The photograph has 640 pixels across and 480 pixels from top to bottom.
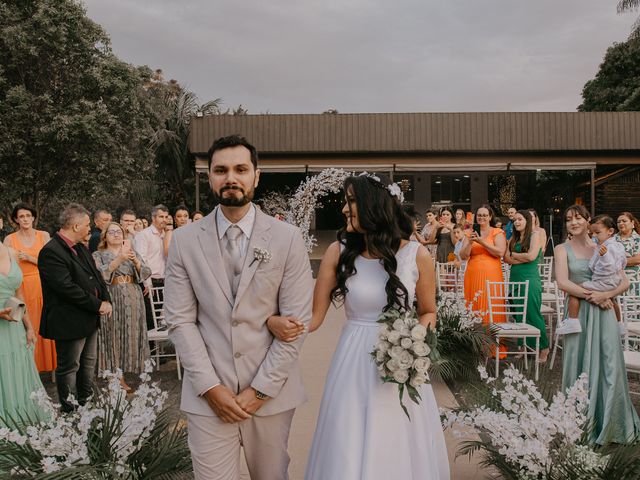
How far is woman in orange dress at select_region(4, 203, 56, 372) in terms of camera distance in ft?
21.1

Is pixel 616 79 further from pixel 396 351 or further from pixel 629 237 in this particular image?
pixel 396 351

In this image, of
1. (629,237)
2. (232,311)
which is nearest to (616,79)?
(629,237)

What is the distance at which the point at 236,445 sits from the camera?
7.87 feet

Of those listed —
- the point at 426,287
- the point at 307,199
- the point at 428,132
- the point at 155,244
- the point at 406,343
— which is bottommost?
the point at 406,343

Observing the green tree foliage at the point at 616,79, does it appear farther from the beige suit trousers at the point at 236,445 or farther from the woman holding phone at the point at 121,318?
the beige suit trousers at the point at 236,445

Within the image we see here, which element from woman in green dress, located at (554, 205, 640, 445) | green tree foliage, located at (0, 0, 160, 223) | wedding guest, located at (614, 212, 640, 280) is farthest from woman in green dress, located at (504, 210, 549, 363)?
green tree foliage, located at (0, 0, 160, 223)

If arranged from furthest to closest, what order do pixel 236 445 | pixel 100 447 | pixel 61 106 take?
pixel 61 106 → pixel 100 447 → pixel 236 445

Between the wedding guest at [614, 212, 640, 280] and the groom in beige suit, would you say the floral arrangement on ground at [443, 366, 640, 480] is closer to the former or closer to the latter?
the groom in beige suit

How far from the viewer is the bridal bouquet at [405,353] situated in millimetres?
2452

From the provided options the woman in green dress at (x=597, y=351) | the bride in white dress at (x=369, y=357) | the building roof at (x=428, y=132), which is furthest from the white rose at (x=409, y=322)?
the building roof at (x=428, y=132)

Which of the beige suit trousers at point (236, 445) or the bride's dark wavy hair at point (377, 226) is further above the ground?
the bride's dark wavy hair at point (377, 226)

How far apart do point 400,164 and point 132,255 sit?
15.7 meters

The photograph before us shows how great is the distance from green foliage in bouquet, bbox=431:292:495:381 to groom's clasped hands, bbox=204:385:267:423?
12.9ft

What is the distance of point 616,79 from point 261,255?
116 ft
